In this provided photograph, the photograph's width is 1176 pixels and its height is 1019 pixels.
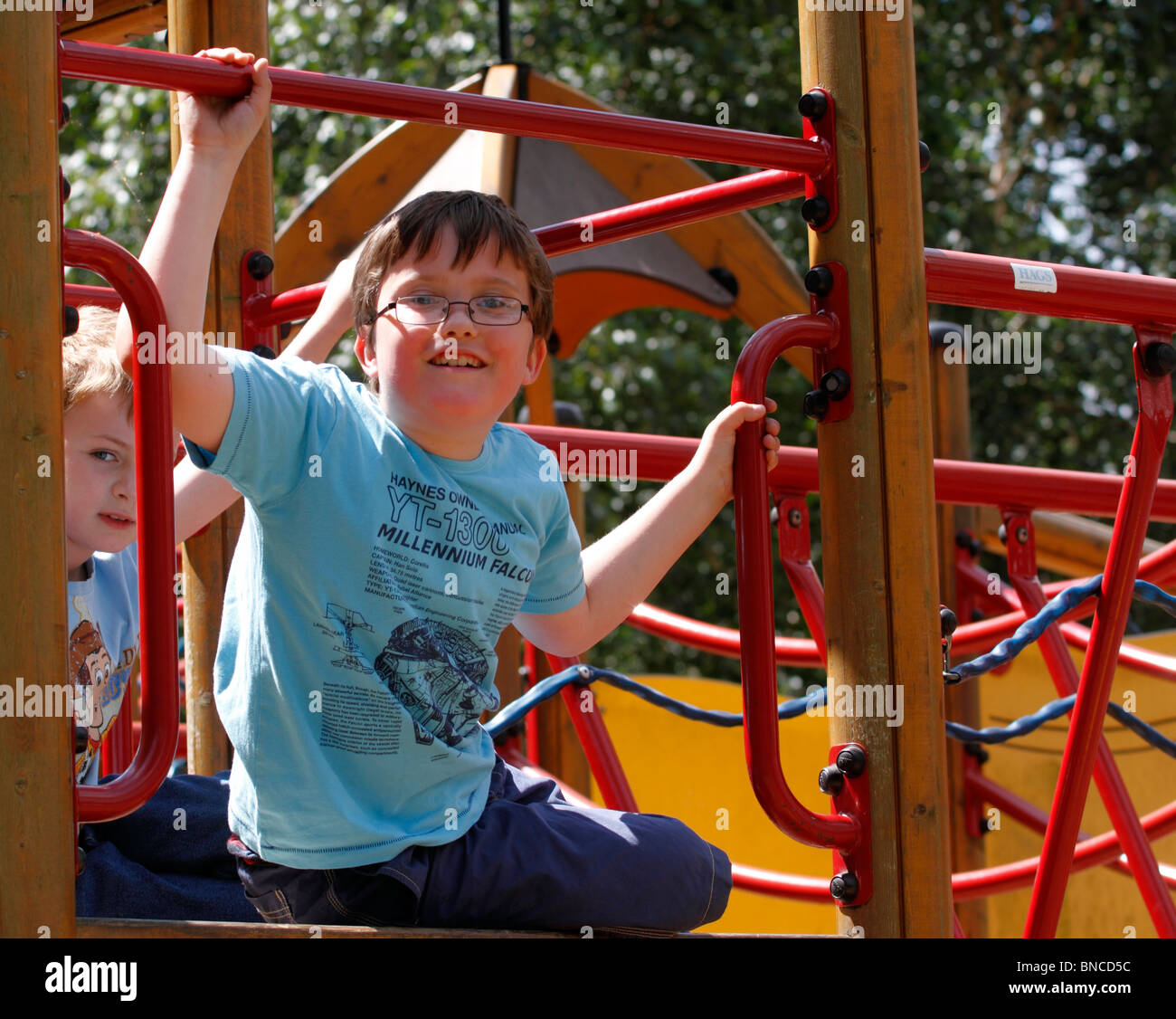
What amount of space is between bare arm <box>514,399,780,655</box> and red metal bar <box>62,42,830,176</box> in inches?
10.6

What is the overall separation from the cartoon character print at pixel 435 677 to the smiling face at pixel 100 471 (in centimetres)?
43

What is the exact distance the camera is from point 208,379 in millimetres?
1271

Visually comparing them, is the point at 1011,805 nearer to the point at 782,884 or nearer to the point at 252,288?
the point at 782,884

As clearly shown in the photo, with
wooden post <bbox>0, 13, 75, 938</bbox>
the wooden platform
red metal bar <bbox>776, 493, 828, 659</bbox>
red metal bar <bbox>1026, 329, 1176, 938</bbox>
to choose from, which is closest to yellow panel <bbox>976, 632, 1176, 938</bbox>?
red metal bar <bbox>776, 493, 828, 659</bbox>

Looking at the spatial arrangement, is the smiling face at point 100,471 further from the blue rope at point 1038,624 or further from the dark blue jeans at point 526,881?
the blue rope at point 1038,624

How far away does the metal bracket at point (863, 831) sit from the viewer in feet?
5.01

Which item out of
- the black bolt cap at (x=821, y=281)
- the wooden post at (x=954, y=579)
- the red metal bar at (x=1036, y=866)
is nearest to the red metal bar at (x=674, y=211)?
the black bolt cap at (x=821, y=281)

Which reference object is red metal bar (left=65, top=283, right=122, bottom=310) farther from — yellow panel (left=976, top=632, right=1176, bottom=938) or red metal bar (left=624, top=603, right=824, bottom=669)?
yellow panel (left=976, top=632, right=1176, bottom=938)

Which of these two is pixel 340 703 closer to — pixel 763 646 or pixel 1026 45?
pixel 763 646

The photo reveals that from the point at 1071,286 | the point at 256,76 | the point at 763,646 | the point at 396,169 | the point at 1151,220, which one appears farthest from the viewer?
the point at 1151,220

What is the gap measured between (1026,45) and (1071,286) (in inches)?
262

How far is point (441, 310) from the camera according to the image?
143 centimetres
